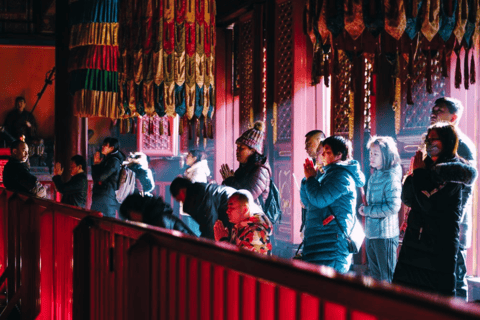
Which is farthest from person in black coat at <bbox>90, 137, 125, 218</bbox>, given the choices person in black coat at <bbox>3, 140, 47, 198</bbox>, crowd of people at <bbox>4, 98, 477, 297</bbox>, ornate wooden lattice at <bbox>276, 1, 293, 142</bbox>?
crowd of people at <bbox>4, 98, 477, 297</bbox>

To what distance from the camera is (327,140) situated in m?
4.10

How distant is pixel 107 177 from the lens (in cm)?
709

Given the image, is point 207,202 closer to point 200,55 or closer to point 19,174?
point 200,55

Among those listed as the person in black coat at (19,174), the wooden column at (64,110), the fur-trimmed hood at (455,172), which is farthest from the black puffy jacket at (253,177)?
the wooden column at (64,110)

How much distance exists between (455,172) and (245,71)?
6.11m

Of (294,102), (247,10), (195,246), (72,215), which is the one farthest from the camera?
(247,10)

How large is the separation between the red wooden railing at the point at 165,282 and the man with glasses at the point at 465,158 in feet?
7.09

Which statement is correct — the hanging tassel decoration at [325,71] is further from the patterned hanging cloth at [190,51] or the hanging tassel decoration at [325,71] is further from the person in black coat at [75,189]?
the person in black coat at [75,189]

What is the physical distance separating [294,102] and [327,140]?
334 cm

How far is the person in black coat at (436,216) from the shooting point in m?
3.46

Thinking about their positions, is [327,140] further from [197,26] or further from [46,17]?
[46,17]

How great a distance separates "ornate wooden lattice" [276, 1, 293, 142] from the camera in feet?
25.0

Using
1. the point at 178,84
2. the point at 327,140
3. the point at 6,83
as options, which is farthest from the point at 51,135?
the point at 327,140

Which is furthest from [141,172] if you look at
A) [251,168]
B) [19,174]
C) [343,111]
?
[251,168]
